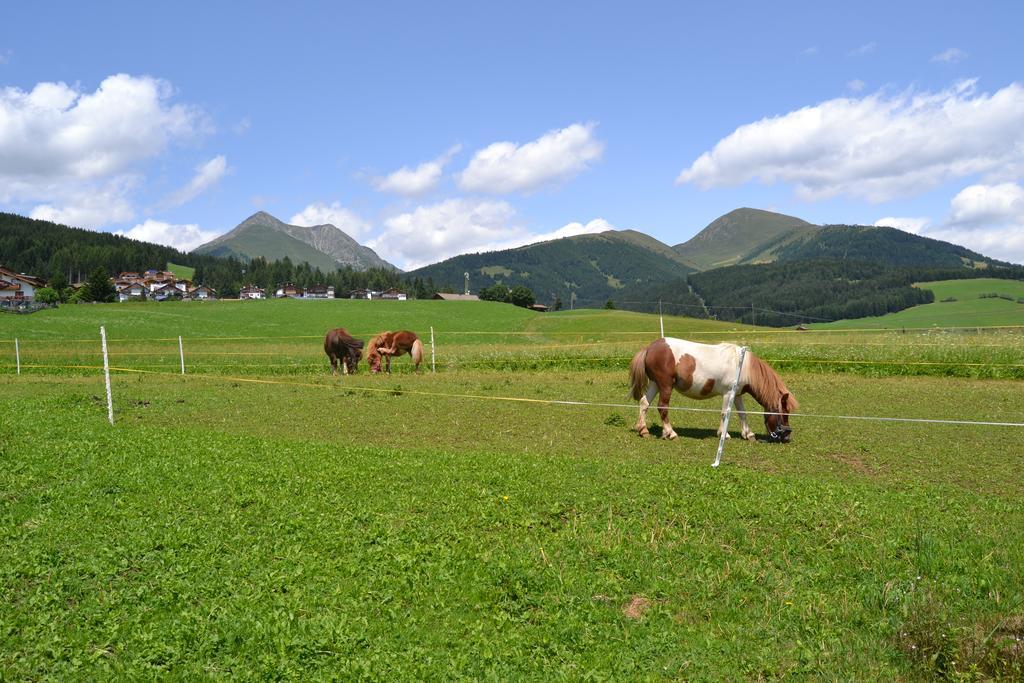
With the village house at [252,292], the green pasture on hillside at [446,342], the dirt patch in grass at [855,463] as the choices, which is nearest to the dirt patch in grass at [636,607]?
the dirt patch in grass at [855,463]

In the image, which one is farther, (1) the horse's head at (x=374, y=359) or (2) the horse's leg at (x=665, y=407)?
(1) the horse's head at (x=374, y=359)

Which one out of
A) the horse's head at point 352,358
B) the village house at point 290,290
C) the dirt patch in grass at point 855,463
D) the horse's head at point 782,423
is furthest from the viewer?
the village house at point 290,290

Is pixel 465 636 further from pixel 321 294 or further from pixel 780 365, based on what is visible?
pixel 321 294

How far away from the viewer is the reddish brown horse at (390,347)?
27.2 metres

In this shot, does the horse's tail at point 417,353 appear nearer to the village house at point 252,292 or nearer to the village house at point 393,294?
the village house at point 393,294

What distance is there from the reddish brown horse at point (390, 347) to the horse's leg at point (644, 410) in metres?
15.4

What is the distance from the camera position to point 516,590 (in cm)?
599

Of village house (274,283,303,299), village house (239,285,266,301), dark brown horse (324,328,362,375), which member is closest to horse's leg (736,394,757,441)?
dark brown horse (324,328,362,375)

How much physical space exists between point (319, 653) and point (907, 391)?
19962 millimetres

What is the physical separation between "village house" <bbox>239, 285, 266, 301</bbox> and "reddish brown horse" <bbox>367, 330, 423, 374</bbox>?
472 feet

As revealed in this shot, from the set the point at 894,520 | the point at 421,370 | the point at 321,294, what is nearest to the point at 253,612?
the point at 894,520

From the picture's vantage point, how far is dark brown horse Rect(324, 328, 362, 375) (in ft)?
87.0

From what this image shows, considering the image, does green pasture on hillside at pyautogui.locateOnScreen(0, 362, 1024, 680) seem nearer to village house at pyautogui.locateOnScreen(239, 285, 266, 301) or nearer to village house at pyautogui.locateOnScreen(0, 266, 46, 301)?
village house at pyautogui.locateOnScreen(0, 266, 46, 301)

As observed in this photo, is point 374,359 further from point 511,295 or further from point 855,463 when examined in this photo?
point 511,295
